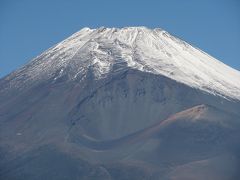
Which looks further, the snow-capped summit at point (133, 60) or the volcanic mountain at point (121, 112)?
the snow-capped summit at point (133, 60)

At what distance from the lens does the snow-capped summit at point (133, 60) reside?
13925cm

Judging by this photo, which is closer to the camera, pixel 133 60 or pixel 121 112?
pixel 121 112

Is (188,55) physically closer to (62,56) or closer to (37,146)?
(62,56)

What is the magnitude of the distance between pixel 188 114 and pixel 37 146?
919 inches

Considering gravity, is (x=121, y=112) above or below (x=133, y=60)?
below

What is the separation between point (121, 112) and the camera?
12912 centimetres

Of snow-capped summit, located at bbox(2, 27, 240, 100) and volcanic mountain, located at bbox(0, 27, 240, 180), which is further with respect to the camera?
snow-capped summit, located at bbox(2, 27, 240, 100)

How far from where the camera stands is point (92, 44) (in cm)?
15062

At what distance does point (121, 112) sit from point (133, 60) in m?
16.1

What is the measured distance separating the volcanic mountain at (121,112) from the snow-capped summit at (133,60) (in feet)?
0.70

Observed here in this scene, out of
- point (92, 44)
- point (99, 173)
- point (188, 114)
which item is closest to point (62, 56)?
point (92, 44)

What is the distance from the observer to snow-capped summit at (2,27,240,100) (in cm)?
13925

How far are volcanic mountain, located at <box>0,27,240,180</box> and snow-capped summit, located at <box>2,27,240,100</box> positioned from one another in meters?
0.21

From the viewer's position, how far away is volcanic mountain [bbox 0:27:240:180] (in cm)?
11256
